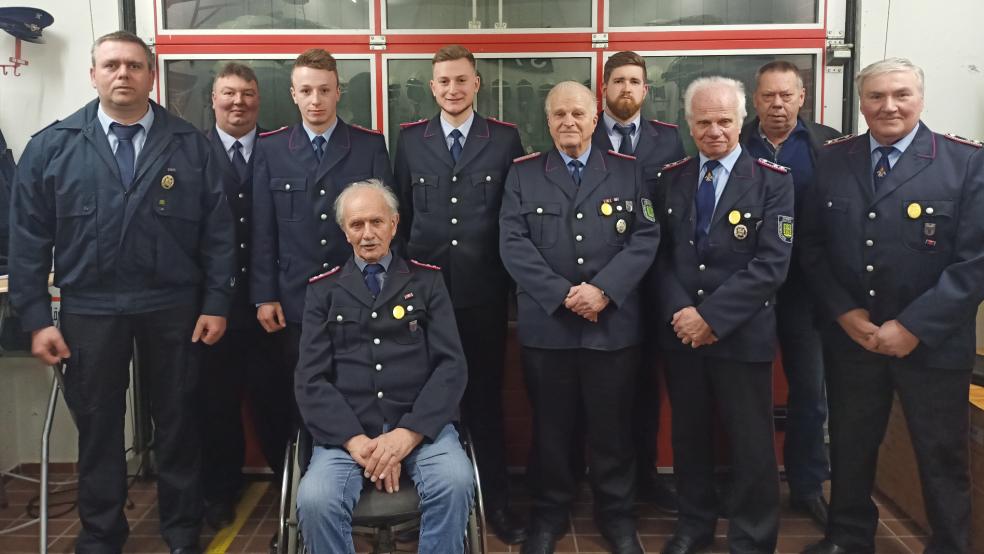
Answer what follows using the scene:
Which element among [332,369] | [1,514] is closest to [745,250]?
[332,369]

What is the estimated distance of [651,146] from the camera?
3311 millimetres

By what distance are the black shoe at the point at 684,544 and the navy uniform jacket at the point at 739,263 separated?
0.80 meters

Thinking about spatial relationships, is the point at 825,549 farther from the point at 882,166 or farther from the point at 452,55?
the point at 452,55

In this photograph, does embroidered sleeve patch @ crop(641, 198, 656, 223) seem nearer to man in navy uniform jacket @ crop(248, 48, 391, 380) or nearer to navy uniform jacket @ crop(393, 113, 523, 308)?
navy uniform jacket @ crop(393, 113, 523, 308)

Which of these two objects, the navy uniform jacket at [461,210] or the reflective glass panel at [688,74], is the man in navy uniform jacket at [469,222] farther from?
the reflective glass panel at [688,74]

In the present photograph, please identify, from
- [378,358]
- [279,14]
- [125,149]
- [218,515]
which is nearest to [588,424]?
[378,358]

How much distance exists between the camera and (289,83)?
391 centimetres

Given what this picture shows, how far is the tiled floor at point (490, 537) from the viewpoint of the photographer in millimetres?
3146

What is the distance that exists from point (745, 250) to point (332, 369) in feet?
5.21

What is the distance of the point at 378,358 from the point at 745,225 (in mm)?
1441

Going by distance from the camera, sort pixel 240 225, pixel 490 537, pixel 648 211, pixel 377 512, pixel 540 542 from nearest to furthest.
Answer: pixel 377 512
pixel 648 211
pixel 540 542
pixel 490 537
pixel 240 225

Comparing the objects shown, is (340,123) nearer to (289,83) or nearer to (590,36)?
(289,83)

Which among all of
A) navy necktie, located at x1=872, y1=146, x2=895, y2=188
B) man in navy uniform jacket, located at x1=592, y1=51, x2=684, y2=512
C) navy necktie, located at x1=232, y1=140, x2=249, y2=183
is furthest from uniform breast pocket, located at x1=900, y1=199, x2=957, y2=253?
navy necktie, located at x1=232, y1=140, x2=249, y2=183

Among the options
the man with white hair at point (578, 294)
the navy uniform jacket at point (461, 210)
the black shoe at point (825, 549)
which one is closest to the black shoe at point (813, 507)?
the black shoe at point (825, 549)
